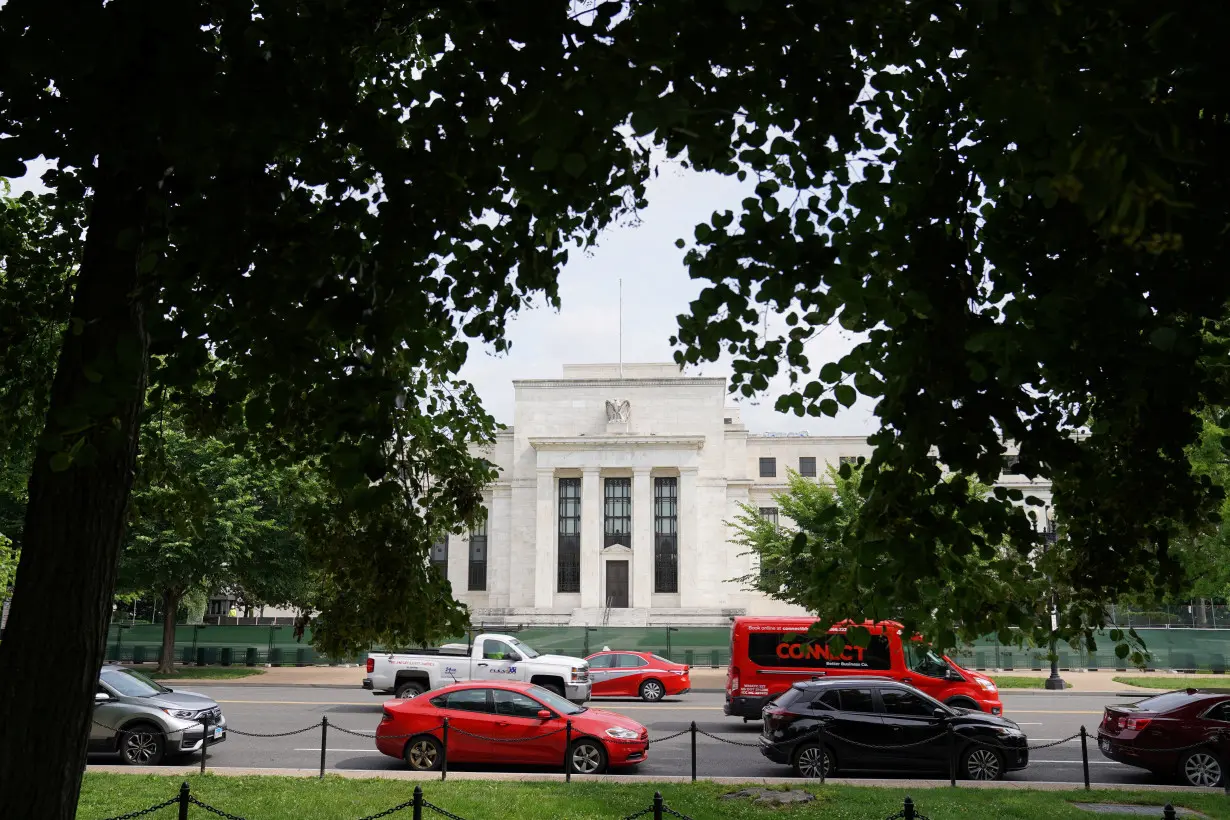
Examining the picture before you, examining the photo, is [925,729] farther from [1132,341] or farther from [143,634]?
[143,634]

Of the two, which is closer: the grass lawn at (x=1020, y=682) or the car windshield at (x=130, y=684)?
the car windshield at (x=130, y=684)

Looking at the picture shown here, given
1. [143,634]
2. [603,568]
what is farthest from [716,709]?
[603,568]

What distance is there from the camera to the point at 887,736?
611 inches

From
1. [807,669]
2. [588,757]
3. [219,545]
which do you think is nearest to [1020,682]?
[807,669]

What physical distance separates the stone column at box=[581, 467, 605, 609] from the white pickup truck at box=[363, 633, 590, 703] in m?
37.9

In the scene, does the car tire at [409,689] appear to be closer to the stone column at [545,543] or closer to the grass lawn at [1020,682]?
the grass lawn at [1020,682]

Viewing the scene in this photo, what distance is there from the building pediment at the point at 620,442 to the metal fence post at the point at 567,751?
4843 centimetres

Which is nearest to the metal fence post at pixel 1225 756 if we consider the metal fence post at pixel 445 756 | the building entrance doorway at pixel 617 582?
the metal fence post at pixel 445 756

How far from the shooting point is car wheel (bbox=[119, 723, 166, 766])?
1596 cm

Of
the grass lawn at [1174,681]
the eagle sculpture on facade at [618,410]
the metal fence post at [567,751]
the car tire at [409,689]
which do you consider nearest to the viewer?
the metal fence post at [567,751]

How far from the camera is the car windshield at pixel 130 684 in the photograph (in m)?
16.8

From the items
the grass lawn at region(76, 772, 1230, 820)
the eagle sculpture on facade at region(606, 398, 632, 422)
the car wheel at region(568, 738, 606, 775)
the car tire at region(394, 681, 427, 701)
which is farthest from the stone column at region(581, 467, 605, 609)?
the grass lawn at region(76, 772, 1230, 820)

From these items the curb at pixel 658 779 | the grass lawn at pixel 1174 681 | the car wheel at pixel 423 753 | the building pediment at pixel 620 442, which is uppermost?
the building pediment at pixel 620 442

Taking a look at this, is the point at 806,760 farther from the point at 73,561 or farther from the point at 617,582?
the point at 617,582
